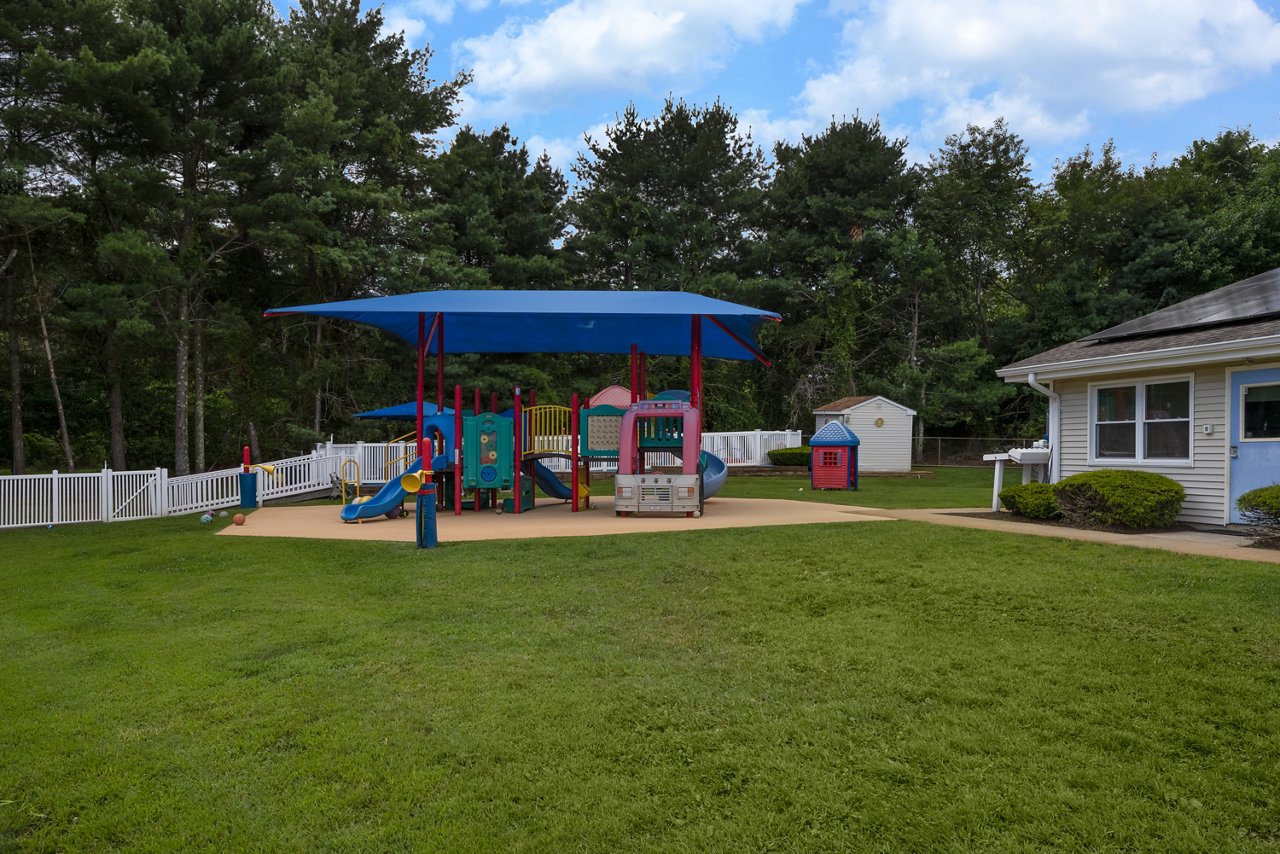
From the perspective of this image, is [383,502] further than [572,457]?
Answer: No

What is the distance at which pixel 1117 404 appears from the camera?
1157cm

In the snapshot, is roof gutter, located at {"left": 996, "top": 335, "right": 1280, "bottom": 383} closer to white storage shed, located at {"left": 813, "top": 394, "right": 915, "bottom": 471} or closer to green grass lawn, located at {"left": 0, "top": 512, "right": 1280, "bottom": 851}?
green grass lawn, located at {"left": 0, "top": 512, "right": 1280, "bottom": 851}

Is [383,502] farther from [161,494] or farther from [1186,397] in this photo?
[1186,397]

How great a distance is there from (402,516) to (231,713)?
910cm

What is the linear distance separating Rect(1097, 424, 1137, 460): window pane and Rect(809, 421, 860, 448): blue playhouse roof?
600 centimetres

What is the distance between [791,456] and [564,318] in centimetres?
1072

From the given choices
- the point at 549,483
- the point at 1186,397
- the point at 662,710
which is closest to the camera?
the point at 662,710

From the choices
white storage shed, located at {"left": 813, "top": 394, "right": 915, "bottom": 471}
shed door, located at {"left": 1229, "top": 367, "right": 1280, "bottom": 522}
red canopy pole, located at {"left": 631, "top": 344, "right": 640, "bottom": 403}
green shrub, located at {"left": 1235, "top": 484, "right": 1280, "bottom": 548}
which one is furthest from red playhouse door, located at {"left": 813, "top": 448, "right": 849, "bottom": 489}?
green shrub, located at {"left": 1235, "top": 484, "right": 1280, "bottom": 548}

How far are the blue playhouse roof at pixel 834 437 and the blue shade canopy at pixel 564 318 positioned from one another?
229 centimetres

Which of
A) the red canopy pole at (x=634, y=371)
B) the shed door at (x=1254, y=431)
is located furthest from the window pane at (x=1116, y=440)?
Answer: the red canopy pole at (x=634, y=371)

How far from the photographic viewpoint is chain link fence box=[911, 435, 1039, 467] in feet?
85.5

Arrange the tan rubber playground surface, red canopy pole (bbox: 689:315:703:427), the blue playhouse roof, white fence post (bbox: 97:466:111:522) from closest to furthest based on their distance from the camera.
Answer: the tan rubber playground surface
red canopy pole (bbox: 689:315:703:427)
white fence post (bbox: 97:466:111:522)
the blue playhouse roof

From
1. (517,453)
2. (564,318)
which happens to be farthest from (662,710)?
(564,318)

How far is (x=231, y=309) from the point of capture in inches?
824
